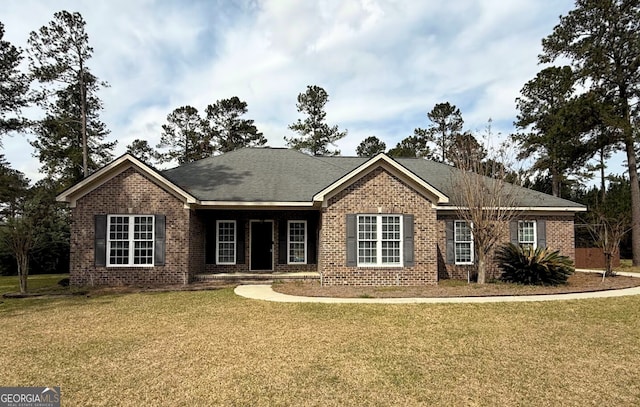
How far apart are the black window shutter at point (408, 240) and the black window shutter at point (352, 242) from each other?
1.69 meters

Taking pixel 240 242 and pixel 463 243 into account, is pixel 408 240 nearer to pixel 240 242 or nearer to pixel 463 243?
pixel 463 243

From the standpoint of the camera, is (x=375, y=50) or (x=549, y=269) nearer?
(x=549, y=269)

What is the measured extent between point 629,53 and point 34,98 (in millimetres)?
36951

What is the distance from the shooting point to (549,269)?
13258mm

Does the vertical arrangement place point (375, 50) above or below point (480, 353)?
above

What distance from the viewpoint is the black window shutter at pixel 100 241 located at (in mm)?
13945

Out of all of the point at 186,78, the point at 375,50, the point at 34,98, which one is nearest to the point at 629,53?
the point at 375,50

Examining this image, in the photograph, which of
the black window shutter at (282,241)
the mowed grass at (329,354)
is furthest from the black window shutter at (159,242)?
the black window shutter at (282,241)

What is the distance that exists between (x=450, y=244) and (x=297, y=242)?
617 centimetres

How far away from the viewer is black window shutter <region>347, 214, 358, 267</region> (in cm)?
1351

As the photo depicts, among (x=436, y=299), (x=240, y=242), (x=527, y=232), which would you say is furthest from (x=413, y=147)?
(x=436, y=299)

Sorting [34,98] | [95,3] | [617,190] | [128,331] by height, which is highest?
[34,98]

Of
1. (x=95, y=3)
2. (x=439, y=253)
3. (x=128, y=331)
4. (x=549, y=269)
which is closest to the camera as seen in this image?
(x=128, y=331)

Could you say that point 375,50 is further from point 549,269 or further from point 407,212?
point 549,269
